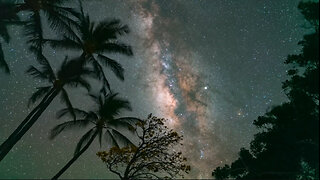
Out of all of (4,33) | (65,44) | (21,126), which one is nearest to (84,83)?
(65,44)

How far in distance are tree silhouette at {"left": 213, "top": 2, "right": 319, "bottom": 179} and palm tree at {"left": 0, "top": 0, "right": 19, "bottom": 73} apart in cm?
1315

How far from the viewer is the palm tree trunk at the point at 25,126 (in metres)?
17.3

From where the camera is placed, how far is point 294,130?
49.4 ft

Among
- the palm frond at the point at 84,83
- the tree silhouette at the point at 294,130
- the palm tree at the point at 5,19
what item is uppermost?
the palm tree at the point at 5,19

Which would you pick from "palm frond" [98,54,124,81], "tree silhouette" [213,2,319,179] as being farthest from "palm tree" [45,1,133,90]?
"tree silhouette" [213,2,319,179]

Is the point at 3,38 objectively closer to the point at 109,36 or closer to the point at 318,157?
the point at 109,36

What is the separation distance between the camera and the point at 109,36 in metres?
19.2

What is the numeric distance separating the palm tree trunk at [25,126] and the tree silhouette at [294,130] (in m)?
10.5

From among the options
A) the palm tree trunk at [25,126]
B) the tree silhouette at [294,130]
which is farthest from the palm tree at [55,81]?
the tree silhouette at [294,130]

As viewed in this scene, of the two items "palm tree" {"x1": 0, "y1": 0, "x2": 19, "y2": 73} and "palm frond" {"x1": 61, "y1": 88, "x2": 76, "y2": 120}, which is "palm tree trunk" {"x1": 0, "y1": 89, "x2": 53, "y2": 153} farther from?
"palm tree" {"x1": 0, "y1": 0, "x2": 19, "y2": 73}

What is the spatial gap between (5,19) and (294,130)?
1555 centimetres

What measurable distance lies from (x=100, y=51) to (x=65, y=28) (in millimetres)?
2654

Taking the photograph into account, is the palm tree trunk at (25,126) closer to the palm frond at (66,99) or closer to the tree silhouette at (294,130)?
the palm frond at (66,99)

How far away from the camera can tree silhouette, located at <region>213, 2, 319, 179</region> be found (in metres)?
14.3
